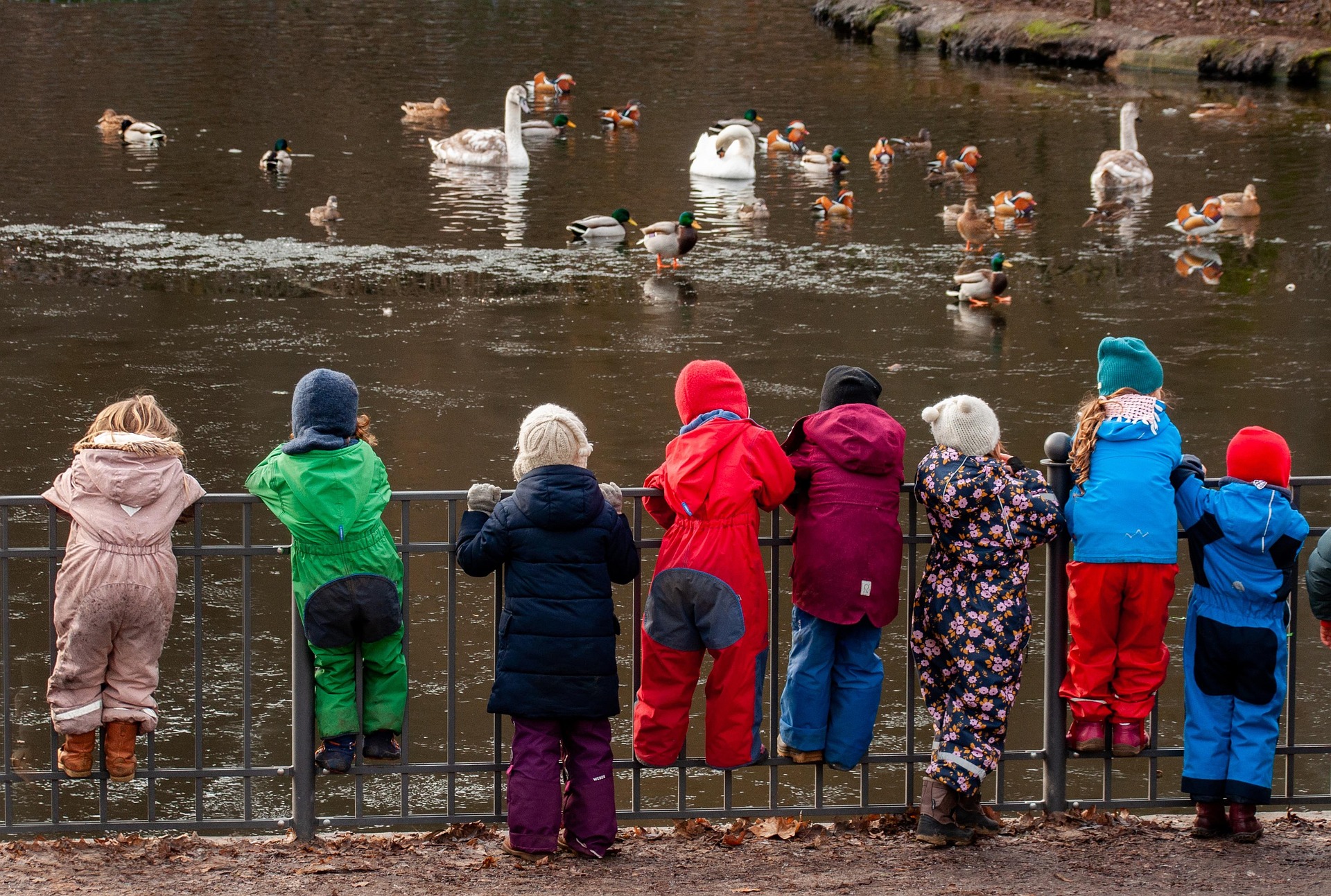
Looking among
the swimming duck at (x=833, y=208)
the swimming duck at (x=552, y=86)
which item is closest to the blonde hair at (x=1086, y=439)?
the swimming duck at (x=833, y=208)

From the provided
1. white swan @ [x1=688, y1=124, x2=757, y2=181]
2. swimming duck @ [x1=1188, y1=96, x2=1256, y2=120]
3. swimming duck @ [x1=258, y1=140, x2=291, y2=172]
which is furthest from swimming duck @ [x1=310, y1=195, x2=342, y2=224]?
swimming duck @ [x1=1188, y1=96, x2=1256, y2=120]

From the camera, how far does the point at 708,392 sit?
5.45 m

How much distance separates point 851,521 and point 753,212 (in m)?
15.6

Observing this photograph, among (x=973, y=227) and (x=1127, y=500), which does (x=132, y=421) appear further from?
(x=973, y=227)

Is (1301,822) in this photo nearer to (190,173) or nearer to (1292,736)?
(1292,736)

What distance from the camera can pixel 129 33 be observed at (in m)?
42.1

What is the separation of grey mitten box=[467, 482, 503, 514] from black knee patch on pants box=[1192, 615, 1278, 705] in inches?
92.8

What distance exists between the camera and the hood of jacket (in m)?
5.19

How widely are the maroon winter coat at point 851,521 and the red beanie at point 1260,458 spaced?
1.11 m

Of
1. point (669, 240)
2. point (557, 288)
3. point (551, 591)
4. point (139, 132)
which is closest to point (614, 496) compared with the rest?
point (551, 591)

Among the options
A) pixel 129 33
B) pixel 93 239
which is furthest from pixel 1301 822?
pixel 129 33

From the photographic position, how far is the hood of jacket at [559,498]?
519 cm

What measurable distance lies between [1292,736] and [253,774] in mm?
3532

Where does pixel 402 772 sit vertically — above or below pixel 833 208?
below
